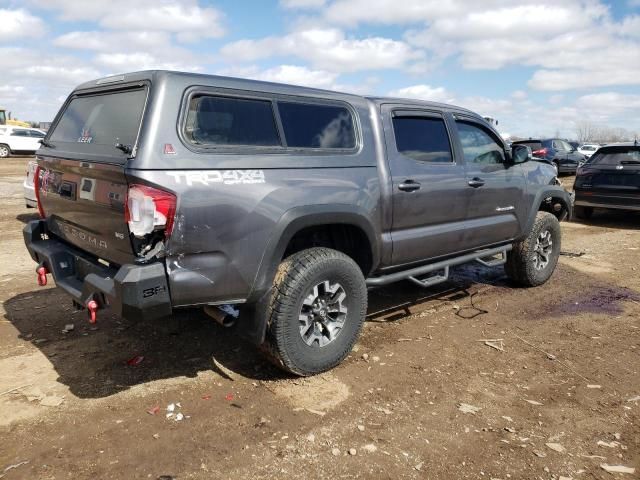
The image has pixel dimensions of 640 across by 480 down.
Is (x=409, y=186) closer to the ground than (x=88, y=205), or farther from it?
farther from it

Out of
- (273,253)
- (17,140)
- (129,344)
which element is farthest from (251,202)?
(17,140)

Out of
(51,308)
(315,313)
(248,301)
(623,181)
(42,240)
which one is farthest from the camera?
(623,181)

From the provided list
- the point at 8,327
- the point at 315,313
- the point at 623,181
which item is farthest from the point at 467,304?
the point at 623,181

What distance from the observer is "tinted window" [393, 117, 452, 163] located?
167 inches

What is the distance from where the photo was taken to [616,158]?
10.4 m

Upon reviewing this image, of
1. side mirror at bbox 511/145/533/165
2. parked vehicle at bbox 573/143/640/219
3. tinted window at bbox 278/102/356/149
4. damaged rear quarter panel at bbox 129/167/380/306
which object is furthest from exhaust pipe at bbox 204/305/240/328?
parked vehicle at bbox 573/143/640/219

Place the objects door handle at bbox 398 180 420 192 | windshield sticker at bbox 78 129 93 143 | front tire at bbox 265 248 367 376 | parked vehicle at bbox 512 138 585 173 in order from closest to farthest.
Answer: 1. front tire at bbox 265 248 367 376
2. windshield sticker at bbox 78 129 93 143
3. door handle at bbox 398 180 420 192
4. parked vehicle at bbox 512 138 585 173

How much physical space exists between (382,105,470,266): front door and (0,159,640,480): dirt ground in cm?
82

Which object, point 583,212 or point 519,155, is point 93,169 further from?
point 583,212

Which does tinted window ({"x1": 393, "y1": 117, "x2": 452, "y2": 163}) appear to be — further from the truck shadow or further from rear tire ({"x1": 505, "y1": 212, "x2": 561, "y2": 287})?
rear tire ({"x1": 505, "y1": 212, "x2": 561, "y2": 287})

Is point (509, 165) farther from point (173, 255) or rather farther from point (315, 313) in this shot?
point (173, 255)

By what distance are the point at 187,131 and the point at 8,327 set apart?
9.16ft

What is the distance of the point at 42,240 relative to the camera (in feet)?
13.3

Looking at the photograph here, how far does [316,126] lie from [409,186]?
92 centimetres
